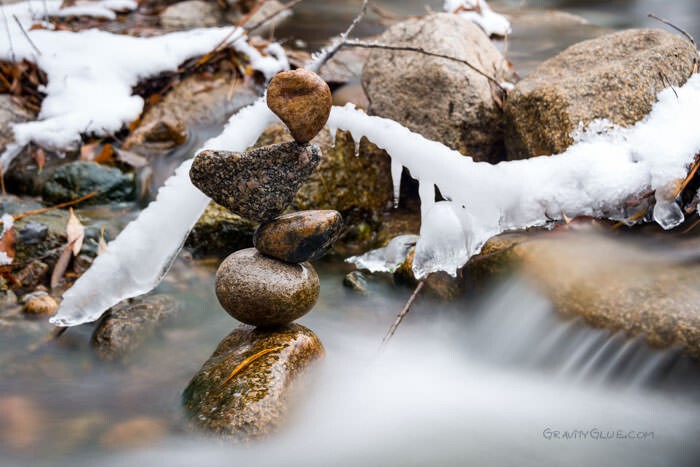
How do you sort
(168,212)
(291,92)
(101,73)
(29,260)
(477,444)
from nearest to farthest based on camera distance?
(291,92) < (477,444) < (168,212) < (29,260) < (101,73)

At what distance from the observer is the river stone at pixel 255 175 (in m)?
2.20

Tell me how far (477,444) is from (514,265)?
912 millimetres

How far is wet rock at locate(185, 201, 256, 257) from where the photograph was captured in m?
3.67

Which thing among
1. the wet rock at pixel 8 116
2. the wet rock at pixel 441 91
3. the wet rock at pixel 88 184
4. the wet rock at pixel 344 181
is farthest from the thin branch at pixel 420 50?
the wet rock at pixel 8 116

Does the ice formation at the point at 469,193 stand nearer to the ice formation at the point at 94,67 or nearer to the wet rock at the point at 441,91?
the wet rock at the point at 441,91

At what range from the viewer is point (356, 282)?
3.35m

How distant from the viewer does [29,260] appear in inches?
134

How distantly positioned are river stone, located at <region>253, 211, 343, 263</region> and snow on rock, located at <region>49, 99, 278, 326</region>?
0.61 metres

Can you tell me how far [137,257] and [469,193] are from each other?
1.57 meters

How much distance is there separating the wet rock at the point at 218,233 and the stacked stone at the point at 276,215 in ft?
4.01

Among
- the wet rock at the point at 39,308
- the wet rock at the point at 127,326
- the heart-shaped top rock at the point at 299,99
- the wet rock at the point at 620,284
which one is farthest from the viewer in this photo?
the wet rock at the point at 39,308

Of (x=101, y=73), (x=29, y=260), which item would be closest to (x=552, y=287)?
(x=29, y=260)

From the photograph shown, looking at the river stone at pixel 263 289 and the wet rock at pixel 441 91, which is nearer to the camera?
the river stone at pixel 263 289

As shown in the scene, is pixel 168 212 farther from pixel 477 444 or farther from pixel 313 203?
pixel 477 444
